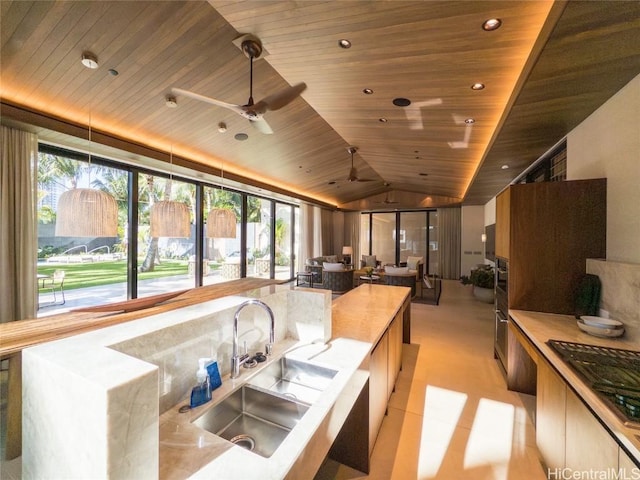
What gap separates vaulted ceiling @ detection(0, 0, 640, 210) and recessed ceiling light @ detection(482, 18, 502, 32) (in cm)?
4

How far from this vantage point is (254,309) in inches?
62.3

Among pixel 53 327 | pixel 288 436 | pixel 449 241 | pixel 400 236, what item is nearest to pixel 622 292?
pixel 288 436

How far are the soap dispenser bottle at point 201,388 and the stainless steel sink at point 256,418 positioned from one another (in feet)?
0.25

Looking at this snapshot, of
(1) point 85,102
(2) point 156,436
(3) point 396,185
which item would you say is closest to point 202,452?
(2) point 156,436

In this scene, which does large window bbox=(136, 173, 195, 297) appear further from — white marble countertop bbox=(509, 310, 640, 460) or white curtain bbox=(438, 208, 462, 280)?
white curtain bbox=(438, 208, 462, 280)

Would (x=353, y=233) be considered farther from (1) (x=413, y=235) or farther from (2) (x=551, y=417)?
(2) (x=551, y=417)

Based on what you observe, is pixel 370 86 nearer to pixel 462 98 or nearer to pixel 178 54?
pixel 462 98

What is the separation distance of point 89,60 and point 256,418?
3.18 meters

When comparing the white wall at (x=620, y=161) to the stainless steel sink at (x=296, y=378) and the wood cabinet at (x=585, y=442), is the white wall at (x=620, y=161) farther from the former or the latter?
the stainless steel sink at (x=296, y=378)

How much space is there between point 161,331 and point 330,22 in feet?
7.66

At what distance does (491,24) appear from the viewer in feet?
5.80

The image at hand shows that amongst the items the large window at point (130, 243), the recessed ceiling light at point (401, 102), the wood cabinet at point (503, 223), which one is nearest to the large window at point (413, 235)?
the large window at point (130, 243)

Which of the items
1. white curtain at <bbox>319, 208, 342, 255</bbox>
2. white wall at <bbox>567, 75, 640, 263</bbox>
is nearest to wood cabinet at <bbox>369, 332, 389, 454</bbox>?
white wall at <bbox>567, 75, 640, 263</bbox>

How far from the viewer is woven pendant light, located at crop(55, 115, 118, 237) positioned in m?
2.24
